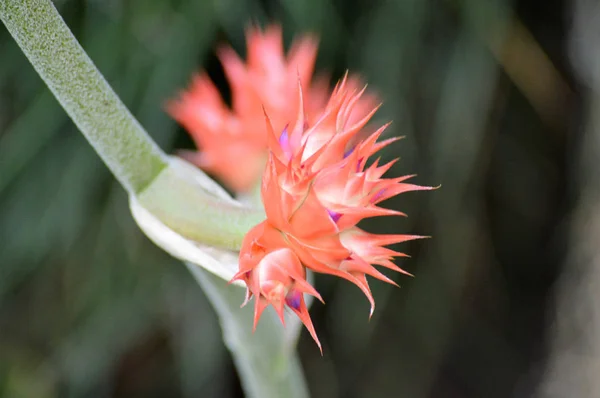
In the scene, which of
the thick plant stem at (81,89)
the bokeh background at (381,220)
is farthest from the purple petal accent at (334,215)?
the bokeh background at (381,220)

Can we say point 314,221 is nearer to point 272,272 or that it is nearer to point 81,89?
point 272,272

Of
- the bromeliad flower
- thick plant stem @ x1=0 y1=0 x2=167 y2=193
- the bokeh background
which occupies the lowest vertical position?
the bokeh background

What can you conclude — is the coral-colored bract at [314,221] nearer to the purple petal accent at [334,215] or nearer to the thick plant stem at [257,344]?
the purple petal accent at [334,215]

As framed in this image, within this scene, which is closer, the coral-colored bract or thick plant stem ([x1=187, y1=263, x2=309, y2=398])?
the coral-colored bract

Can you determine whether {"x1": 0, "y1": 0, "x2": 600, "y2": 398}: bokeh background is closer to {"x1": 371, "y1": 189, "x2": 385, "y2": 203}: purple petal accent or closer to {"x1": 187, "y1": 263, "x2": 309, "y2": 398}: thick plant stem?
{"x1": 187, "y1": 263, "x2": 309, "y2": 398}: thick plant stem

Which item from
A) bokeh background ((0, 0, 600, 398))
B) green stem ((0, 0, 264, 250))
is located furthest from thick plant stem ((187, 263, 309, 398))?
bokeh background ((0, 0, 600, 398))

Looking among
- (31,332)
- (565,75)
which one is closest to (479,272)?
(565,75)

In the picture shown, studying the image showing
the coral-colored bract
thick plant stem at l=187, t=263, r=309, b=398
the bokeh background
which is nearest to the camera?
the coral-colored bract

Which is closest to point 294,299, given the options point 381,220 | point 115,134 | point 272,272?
point 272,272
